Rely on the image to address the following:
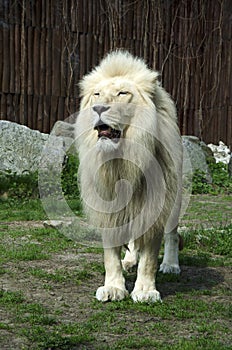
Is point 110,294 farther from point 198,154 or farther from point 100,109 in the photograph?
point 198,154

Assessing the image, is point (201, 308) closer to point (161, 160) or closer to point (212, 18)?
point (161, 160)

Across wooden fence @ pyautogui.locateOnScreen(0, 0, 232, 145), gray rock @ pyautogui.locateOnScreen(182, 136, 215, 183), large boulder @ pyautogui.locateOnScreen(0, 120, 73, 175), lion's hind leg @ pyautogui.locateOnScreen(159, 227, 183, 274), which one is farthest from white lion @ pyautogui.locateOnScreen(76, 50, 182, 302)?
wooden fence @ pyautogui.locateOnScreen(0, 0, 232, 145)

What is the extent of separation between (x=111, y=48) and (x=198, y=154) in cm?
269

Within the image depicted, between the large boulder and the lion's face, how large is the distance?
501 cm

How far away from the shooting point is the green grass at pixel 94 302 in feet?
10.8

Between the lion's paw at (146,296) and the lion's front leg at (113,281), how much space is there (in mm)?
88

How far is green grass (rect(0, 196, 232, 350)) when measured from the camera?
10.8 feet

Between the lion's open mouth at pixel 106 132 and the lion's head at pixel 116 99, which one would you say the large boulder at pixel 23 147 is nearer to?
the lion's head at pixel 116 99

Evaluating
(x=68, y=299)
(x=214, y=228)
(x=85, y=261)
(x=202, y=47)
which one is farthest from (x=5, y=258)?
(x=202, y=47)

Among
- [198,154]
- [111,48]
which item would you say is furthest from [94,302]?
[111,48]

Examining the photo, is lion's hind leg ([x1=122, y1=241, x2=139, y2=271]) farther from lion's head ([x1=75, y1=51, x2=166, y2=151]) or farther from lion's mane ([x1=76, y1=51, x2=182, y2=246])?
lion's head ([x1=75, y1=51, x2=166, y2=151])

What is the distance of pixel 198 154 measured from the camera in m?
11.7

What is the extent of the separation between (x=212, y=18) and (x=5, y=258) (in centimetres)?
974

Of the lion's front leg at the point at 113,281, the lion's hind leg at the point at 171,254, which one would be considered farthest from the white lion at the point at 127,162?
the lion's hind leg at the point at 171,254
